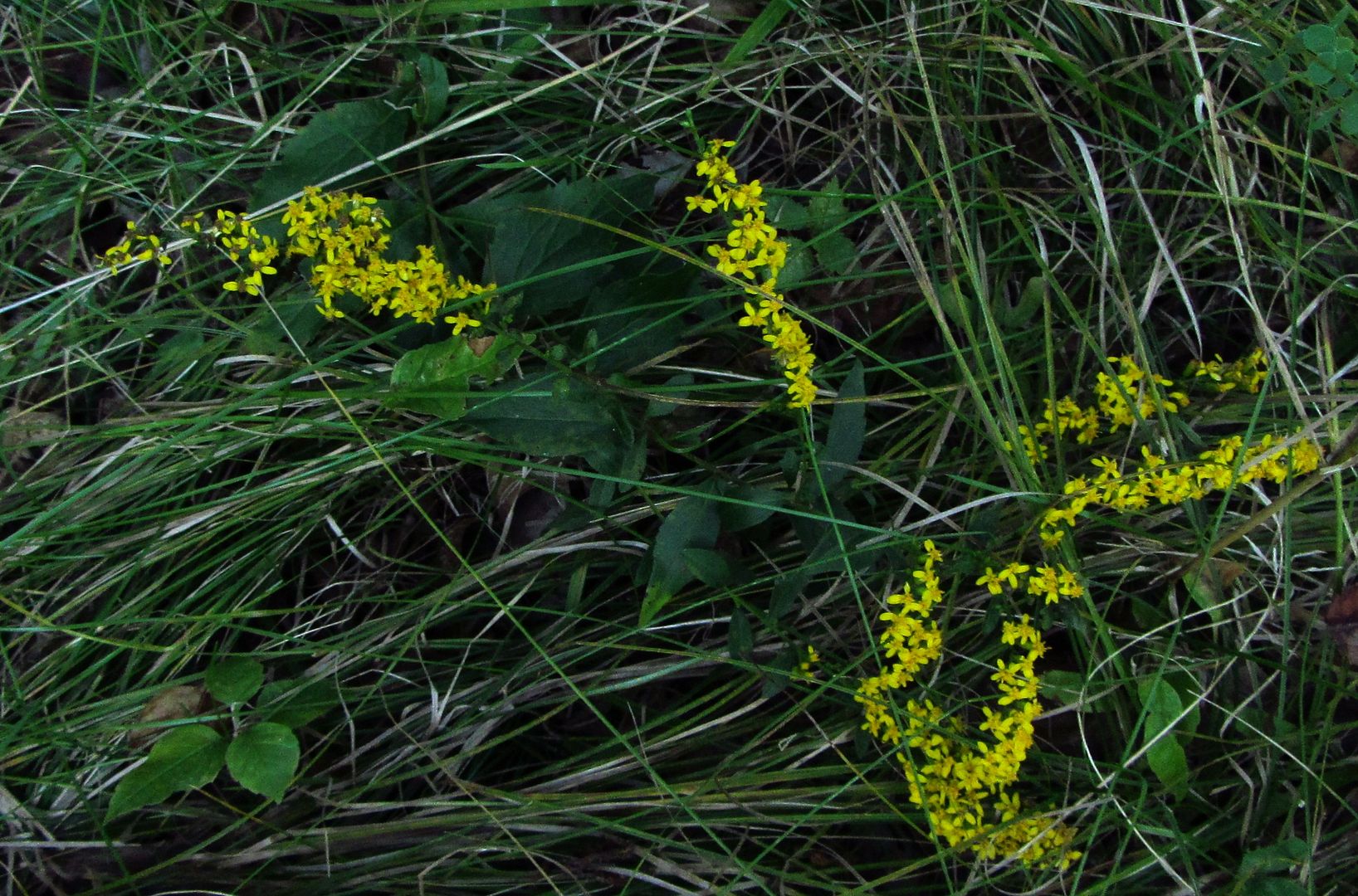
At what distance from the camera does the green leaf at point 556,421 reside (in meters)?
1.54

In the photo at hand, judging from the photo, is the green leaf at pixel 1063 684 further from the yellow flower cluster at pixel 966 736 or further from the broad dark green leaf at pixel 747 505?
the broad dark green leaf at pixel 747 505

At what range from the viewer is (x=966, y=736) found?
168 cm

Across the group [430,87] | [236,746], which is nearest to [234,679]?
[236,746]

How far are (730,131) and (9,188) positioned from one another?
1.49m

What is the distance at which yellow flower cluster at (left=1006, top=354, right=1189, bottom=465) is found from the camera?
166 centimetres

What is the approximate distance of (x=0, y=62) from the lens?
2146mm

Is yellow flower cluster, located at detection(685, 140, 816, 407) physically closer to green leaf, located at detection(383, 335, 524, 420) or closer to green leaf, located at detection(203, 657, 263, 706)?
green leaf, located at detection(383, 335, 524, 420)

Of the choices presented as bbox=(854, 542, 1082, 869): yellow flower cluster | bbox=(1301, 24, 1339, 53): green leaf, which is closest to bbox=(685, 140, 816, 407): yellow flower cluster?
bbox=(854, 542, 1082, 869): yellow flower cluster

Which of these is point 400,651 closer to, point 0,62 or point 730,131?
point 730,131

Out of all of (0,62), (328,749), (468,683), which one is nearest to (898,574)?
(468,683)

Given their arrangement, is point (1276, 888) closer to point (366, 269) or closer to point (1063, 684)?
point (1063, 684)

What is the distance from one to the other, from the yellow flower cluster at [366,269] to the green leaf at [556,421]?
0.45ft

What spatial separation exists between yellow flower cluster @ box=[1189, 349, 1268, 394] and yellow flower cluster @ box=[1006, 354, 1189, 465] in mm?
53

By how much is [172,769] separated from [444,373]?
2.86 feet
